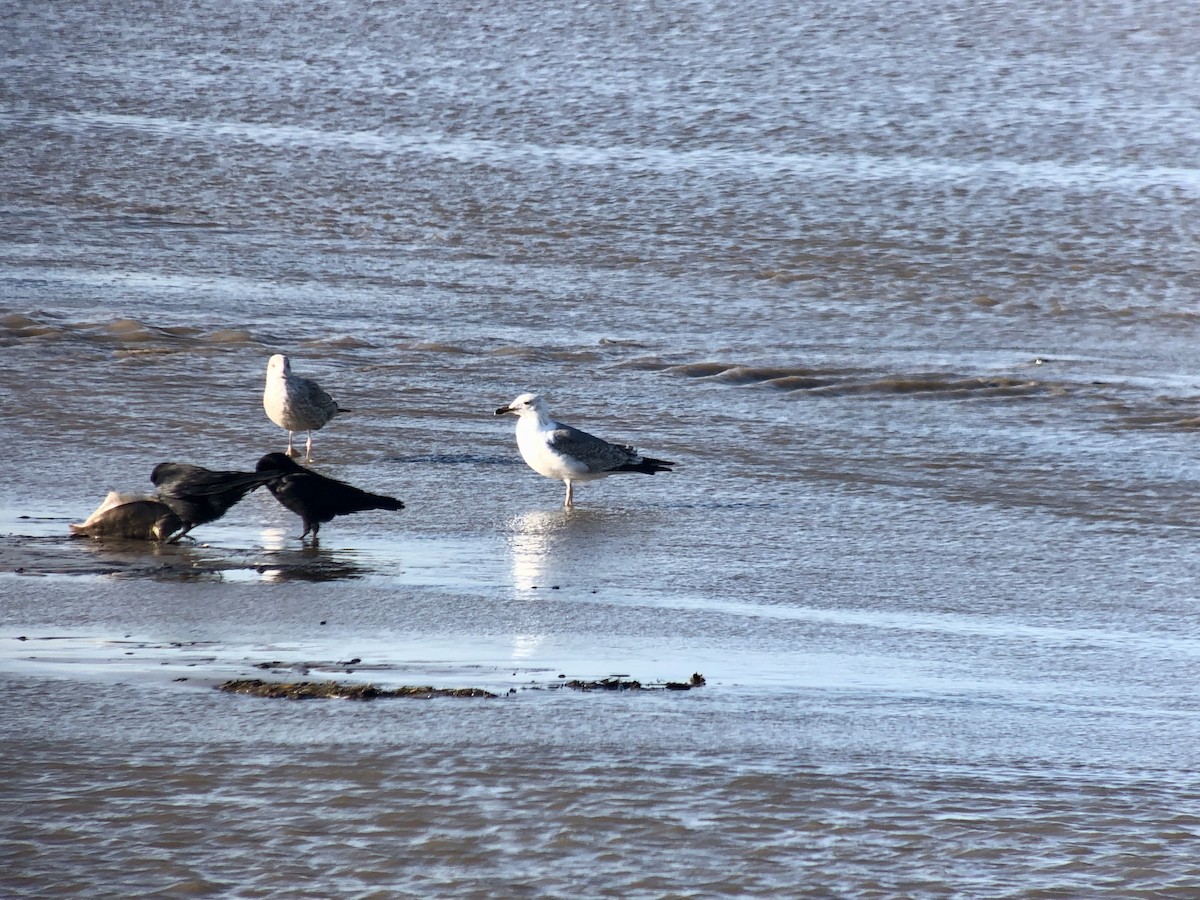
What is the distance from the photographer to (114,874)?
342 centimetres

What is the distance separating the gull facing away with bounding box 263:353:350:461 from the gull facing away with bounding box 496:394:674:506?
0.94 metres

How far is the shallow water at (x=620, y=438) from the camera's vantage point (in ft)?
12.4

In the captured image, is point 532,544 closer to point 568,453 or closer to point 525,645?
point 568,453

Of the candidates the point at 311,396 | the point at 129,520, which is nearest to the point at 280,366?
the point at 311,396

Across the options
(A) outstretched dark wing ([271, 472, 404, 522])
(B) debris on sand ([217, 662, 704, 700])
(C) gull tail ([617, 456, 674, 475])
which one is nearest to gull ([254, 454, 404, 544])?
(A) outstretched dark wing ([271, 472, 404, 522])

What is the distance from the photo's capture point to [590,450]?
730 centimetres

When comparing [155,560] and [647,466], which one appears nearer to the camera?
[155,560]

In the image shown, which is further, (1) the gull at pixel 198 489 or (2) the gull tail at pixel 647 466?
(2) the gull tail at pixel 647 466

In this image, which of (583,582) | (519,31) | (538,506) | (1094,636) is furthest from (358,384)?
(519,31)

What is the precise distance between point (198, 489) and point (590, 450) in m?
1.83

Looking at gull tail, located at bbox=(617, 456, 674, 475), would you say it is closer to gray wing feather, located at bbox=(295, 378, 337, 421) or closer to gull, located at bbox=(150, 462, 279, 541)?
gray wing feather, located at bbox=(295, 378, 337, 421)

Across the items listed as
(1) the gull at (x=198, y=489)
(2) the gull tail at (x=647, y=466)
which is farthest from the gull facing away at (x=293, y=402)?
(2) the gull tail at (x=647, y=466)

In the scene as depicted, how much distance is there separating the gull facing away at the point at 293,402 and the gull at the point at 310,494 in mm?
1294

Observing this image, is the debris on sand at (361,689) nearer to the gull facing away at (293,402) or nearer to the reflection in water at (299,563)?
the reflection in water at (299,563)
